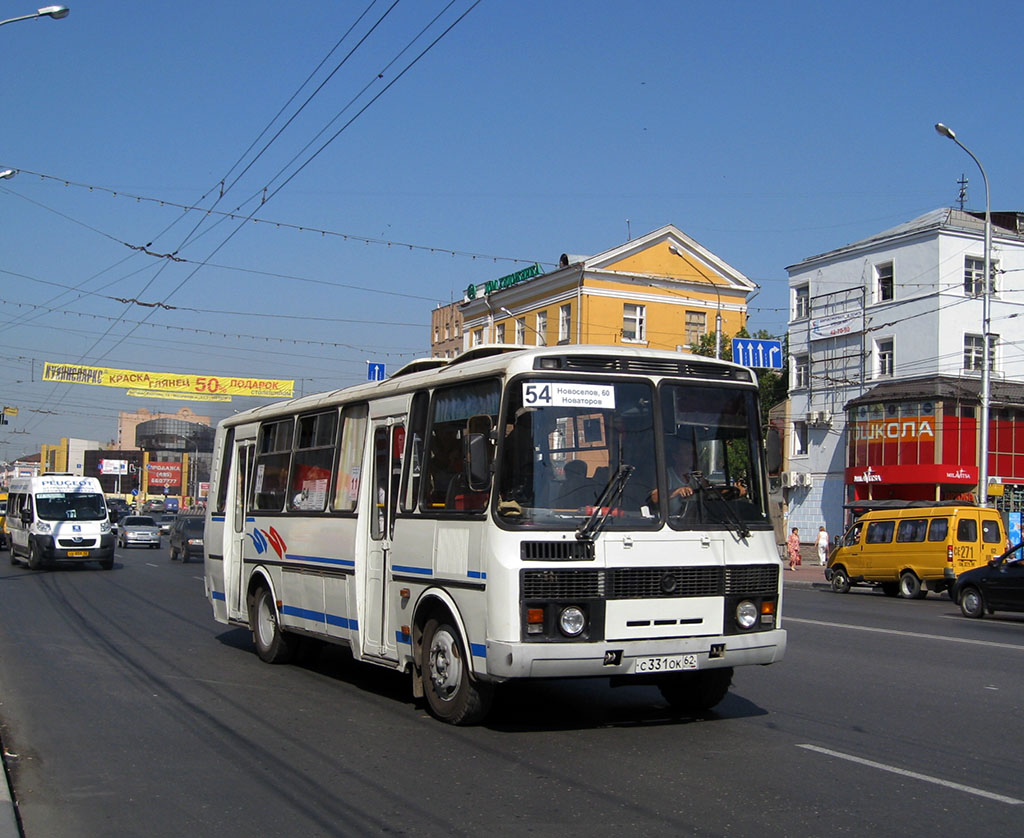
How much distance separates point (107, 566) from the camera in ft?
106

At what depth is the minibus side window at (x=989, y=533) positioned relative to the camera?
26153mm

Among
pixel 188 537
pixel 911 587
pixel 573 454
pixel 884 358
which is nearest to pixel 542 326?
pixel 884 358

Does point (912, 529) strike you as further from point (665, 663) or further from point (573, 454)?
point (573, 454)

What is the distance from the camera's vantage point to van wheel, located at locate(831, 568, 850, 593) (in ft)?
97.1

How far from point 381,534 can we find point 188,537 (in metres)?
29.9

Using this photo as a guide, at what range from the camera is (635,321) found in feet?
172

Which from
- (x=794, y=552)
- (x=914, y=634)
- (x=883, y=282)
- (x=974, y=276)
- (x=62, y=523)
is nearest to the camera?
(x=914, y=634)

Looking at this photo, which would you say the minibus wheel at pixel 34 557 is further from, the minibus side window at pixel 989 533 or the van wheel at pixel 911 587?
the minibus side window at pixel 989 533

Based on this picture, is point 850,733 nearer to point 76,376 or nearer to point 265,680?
point 265,680

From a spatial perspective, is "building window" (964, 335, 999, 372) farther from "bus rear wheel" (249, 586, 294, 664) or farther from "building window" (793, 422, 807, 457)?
"bus rear wheel" (249, 586, 294, 664)

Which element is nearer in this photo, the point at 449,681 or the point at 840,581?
the point at 449,681

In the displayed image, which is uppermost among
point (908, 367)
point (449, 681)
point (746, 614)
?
point (908, 367)

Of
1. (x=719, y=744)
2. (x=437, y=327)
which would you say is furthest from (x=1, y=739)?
(x=437, y=327)

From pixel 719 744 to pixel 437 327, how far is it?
104046 millimetres
